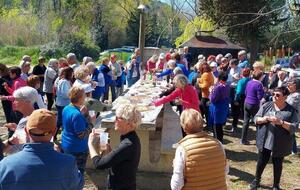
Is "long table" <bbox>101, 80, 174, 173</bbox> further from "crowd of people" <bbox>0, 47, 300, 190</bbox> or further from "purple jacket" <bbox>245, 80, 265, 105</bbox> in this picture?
"purple jacket" <bbox>245, 80, 265, 105</bbox>

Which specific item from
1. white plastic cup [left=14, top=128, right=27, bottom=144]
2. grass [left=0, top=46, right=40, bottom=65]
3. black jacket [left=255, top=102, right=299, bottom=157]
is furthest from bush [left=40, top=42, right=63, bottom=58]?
→ white plastic cup [left=14, top=128, right=27, bottom=144]

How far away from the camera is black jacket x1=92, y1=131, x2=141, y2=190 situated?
356 centimetres

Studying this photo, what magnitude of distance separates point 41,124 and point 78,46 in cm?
3058

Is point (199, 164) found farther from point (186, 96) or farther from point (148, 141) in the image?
point (186, 96)

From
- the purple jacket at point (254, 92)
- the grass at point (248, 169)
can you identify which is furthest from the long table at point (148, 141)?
the purple jacket at point (254, 92)

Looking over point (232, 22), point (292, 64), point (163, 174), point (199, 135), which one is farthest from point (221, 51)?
point (199, 135)

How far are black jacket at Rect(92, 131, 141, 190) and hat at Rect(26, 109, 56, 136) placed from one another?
0.82 metres

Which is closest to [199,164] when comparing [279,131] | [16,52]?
[279,131]

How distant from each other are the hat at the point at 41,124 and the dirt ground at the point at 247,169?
360 cm

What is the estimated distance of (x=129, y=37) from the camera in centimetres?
4347

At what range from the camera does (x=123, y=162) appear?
3615 millimetres

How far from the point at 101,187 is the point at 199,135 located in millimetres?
3066

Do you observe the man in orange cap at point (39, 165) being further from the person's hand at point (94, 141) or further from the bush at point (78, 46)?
the bush at point (78, 46)

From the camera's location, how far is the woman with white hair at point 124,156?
357 centimetres
